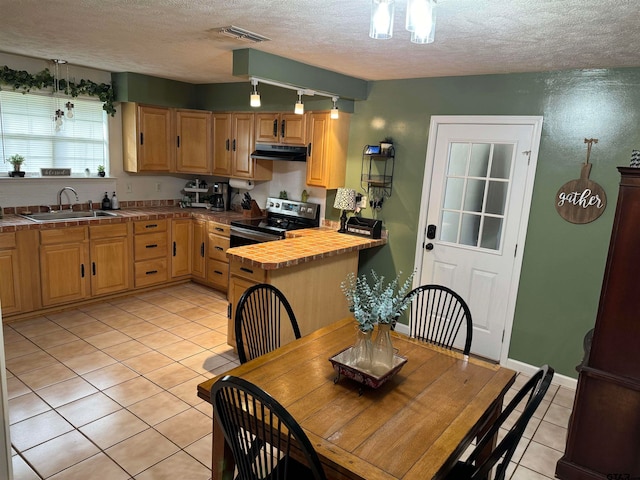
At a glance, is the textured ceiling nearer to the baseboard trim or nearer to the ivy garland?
the ivy garland

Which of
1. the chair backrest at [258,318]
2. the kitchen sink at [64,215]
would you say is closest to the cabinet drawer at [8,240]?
the kitchen sink at [64,215]

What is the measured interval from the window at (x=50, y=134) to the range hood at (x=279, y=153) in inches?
70.3

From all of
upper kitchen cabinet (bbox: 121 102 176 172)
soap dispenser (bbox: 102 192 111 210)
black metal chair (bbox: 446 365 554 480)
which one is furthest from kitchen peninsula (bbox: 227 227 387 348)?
soap dispenser (bbox: 102 192 111 210)

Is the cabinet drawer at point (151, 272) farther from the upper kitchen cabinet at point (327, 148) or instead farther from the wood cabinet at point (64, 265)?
the upper kitchen cabinet at point (327, 148)

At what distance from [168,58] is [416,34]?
2.86m

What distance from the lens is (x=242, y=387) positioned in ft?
4.53

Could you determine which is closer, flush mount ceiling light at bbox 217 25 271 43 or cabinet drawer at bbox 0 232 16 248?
flush mount ceiling light at bbox 217 25 271 43

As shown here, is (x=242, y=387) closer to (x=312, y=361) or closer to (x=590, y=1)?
(x=312, y=361)

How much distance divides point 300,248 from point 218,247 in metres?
1.70

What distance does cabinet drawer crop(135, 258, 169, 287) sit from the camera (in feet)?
16.1

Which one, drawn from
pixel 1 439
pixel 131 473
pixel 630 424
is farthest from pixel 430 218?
pixel 1 439

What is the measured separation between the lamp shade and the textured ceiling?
3.50 ft

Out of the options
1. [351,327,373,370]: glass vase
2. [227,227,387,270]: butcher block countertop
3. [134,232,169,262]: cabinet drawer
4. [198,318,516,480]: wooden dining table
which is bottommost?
[134,232,169,262]: cabinet drawer

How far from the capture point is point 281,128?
15.4 ft
